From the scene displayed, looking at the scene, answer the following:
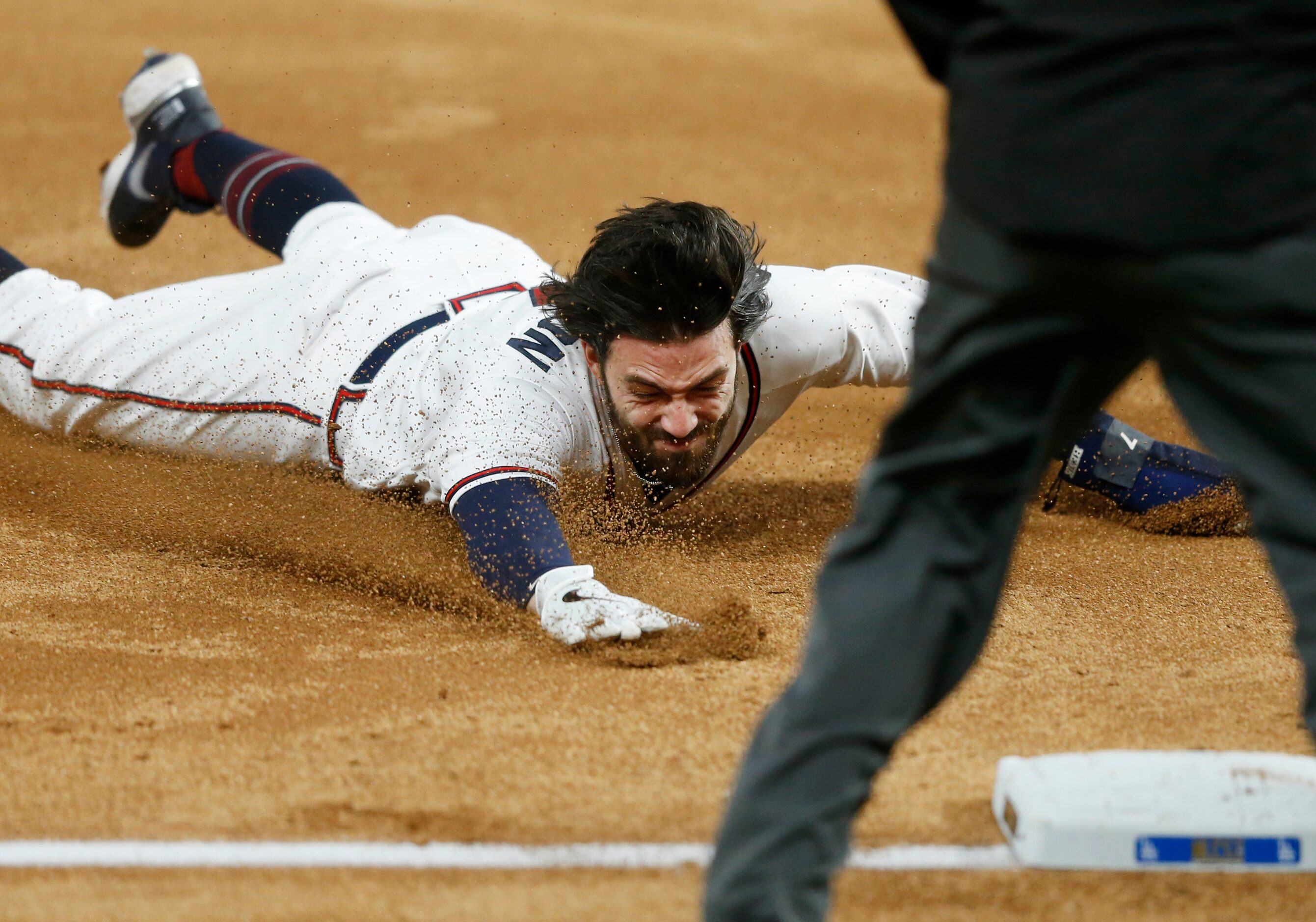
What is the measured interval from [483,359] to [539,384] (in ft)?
0.45

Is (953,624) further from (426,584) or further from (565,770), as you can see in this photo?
(426,584)

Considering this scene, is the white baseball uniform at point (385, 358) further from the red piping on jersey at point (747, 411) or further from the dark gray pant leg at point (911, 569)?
the dark gray pant leg at point (911, 569)

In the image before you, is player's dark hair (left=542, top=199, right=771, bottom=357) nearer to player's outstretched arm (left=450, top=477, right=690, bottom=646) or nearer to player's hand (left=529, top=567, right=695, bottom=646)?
player's outstretched arm (left=450, top=477, right=690, bottom=646)

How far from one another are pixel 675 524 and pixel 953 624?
1.75 meters

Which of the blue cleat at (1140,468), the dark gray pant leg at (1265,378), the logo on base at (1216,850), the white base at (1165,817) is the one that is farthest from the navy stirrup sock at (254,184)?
the dark gray pant leg at (1265,378)

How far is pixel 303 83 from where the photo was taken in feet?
25.2

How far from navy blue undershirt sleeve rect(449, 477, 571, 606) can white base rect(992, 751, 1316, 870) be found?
37.9 inches

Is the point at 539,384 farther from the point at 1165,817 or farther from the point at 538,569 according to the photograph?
the point at 1165,817

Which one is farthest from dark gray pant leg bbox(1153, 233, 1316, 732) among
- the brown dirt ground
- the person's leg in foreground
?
the brown dirt ground

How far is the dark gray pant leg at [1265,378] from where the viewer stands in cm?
114

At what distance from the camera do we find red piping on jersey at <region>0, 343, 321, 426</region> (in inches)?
123

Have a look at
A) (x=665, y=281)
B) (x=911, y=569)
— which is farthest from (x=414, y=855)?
(x=665, y=281)

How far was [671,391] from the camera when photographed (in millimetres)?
2539

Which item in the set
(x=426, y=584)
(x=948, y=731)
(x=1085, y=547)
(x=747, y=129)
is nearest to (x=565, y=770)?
(x=948, y=731)
